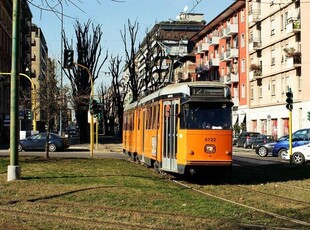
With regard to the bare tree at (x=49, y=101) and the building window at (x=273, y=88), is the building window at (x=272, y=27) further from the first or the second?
the bare tree at (x=49, y=101)

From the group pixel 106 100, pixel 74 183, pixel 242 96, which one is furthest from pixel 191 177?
pixel 106 100

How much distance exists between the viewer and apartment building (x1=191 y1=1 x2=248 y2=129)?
6556 centimetres

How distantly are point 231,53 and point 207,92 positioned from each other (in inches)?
2106

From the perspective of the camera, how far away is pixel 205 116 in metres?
15.3

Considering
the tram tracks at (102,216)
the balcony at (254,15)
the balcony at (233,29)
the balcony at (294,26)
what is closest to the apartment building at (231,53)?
the balcony at (233,29)

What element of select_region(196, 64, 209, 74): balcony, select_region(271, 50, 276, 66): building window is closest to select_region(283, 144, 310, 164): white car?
select_region(271, 50, 276, 66): building window

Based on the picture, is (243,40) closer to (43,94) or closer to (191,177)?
(43,94)

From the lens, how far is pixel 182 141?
49.9ft

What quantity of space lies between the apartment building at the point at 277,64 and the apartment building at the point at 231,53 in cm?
237

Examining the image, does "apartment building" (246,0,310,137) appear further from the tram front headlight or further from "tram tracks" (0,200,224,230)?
"tram tracks" (0,200,224,230)

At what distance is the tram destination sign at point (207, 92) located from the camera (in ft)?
51.0

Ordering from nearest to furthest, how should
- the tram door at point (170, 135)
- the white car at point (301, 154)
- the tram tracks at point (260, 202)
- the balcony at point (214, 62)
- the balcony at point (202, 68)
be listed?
the tram tracks at point (260, 202)
the tram door at point (170, 135)
the white car at point (301, 154)
the balcony at point (214, 62)
the balcony at point (202, 68)

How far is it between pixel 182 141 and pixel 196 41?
255 ft

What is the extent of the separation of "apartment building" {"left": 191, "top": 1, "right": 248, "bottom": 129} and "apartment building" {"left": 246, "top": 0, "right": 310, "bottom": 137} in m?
2.37
